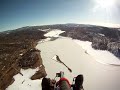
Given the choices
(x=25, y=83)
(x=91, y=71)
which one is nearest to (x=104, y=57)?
(x=91, y=71)

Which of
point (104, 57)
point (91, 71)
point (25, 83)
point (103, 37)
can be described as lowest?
point (103, 37)

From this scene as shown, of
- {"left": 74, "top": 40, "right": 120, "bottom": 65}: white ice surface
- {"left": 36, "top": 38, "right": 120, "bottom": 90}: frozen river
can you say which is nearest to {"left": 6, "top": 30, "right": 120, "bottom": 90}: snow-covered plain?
{"left": 36, "top": 38, "right": 120, "bottom": 90}: frozen river

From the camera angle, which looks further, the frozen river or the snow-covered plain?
the frozen river

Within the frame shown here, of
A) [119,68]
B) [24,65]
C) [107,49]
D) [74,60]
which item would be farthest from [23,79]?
[107,49]

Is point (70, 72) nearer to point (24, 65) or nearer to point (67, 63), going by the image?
point (67, 63)

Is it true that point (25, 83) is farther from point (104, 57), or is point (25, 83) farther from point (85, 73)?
point (104, 57)

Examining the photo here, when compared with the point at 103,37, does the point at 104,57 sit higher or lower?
higher

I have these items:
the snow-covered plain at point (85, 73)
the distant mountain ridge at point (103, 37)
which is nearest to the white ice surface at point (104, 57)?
the snow-covered plain at point (85, 73)

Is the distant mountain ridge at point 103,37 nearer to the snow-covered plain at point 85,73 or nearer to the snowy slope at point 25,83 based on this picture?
the snow-covered plain at point 85,73

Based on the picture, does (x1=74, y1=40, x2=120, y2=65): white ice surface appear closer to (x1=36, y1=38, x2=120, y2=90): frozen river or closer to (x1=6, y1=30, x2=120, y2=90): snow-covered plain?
(x1=6, y1=30, x2=120, y2=90): snow-covered plain

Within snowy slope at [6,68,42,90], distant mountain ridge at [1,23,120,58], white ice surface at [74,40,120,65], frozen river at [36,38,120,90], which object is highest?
snowy slope at [6,68,42,90]

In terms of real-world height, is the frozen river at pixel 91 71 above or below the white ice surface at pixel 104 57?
above
